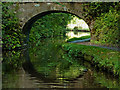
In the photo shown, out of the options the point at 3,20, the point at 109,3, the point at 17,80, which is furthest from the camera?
the point at 3,20

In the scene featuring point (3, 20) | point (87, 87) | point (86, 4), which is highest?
point (86, 4)

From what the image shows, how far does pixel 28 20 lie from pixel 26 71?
7.27m

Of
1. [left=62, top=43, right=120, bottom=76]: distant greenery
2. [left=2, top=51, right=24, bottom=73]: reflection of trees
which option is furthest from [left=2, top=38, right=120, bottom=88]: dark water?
[left=62, top=43, right=120, bottom=76]: distant greenery

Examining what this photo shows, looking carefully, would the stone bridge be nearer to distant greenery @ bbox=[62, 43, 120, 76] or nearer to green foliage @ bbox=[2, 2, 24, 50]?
green foliage @ bbox=[2, 2, 24, 50]

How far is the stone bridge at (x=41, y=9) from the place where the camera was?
14695 mm

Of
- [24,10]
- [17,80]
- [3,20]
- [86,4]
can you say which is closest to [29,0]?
[24,10]

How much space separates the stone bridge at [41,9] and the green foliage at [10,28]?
0.40 metres

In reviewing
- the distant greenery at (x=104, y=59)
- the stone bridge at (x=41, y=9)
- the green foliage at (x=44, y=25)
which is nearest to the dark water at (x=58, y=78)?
the distant greenery at (x=104, y=59)

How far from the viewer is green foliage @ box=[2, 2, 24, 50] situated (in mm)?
14230

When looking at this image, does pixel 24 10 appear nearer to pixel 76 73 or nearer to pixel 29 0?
pixel 29 0

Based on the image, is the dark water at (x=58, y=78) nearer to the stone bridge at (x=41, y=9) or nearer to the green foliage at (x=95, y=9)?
the green foliage at (x=95, y=9)

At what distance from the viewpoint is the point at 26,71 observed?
8.66m

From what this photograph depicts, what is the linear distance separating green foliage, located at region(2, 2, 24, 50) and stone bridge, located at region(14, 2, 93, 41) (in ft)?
1.31

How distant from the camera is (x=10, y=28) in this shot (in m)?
14.8
